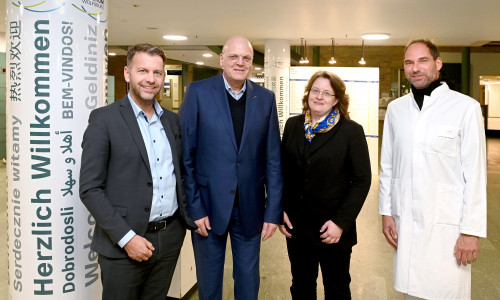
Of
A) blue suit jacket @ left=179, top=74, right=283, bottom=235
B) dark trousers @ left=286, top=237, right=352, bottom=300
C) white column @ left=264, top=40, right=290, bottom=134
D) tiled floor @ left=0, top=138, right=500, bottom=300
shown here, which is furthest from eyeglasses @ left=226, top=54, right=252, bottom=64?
white column @ left=264, top=40, right=290, bottom=134

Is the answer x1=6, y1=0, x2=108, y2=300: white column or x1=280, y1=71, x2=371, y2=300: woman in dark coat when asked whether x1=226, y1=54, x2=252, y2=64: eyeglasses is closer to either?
x1=280, y1=71, x2=371, y2=300: woman in dark coat

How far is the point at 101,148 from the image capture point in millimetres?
1849

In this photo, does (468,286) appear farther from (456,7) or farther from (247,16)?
(247,16)

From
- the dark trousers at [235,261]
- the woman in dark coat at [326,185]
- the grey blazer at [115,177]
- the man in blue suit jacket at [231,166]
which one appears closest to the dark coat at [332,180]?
the woman in dark coat at [326,185]

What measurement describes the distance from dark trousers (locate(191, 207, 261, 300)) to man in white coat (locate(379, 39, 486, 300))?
0.86 meters

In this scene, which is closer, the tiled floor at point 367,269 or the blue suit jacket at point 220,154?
the blue suit jacket at point 220,154

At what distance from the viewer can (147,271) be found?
2051mm

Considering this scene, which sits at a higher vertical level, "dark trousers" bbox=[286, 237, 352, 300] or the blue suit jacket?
the blue suit jacket

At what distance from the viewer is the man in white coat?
221 cm

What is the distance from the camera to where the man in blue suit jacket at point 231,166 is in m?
2.31

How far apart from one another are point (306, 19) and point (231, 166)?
5722 millimetres

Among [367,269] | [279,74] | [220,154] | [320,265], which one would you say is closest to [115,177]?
[220,154]

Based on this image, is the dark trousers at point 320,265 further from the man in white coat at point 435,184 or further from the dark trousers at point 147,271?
the dark trousers at point 147,271

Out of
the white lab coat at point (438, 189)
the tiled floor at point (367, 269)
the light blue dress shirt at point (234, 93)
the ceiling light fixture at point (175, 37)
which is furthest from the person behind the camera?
the ceiling light fixture at point (175, 37)
